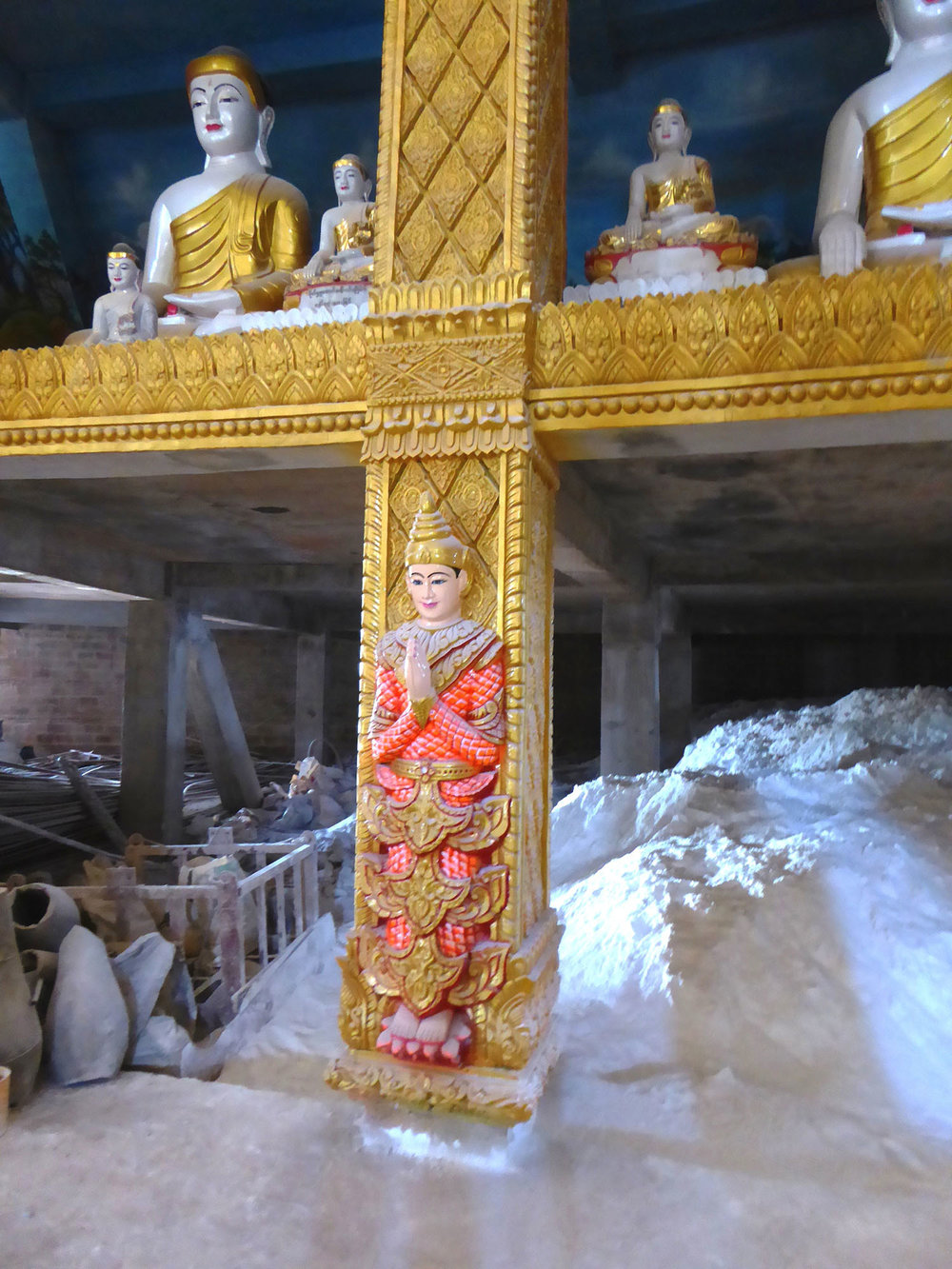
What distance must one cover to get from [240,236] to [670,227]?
1912 mm

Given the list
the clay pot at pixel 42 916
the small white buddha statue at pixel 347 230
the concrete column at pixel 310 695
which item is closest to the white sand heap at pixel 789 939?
the clay pot at pixel 42 916

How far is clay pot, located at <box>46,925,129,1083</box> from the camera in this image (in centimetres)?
252

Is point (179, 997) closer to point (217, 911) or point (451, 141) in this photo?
point (217, 911)

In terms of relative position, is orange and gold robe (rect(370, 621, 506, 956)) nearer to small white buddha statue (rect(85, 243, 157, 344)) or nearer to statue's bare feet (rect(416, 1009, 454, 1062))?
statue's bare feet (rect(416, 1009, 454, 1062))

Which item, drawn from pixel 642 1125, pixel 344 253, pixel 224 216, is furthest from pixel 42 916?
pixel 224 216

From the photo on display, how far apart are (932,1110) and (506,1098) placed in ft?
4.25

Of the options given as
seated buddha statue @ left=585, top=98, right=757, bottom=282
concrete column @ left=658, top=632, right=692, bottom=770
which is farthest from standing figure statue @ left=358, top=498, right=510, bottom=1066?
concrete column @ left=658, top=632, right=692, bottom=770

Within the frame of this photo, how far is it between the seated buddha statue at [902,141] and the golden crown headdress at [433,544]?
64.1 inches

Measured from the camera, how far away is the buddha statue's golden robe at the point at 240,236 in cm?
349

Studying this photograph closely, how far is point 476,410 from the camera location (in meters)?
2.42

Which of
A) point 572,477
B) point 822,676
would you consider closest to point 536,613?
point 572,477

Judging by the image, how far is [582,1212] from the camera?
1.92 m

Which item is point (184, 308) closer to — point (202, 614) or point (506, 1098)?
point (506, 1098)

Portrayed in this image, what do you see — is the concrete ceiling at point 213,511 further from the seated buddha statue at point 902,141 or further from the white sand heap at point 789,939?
the white sand heap at point 789,939
